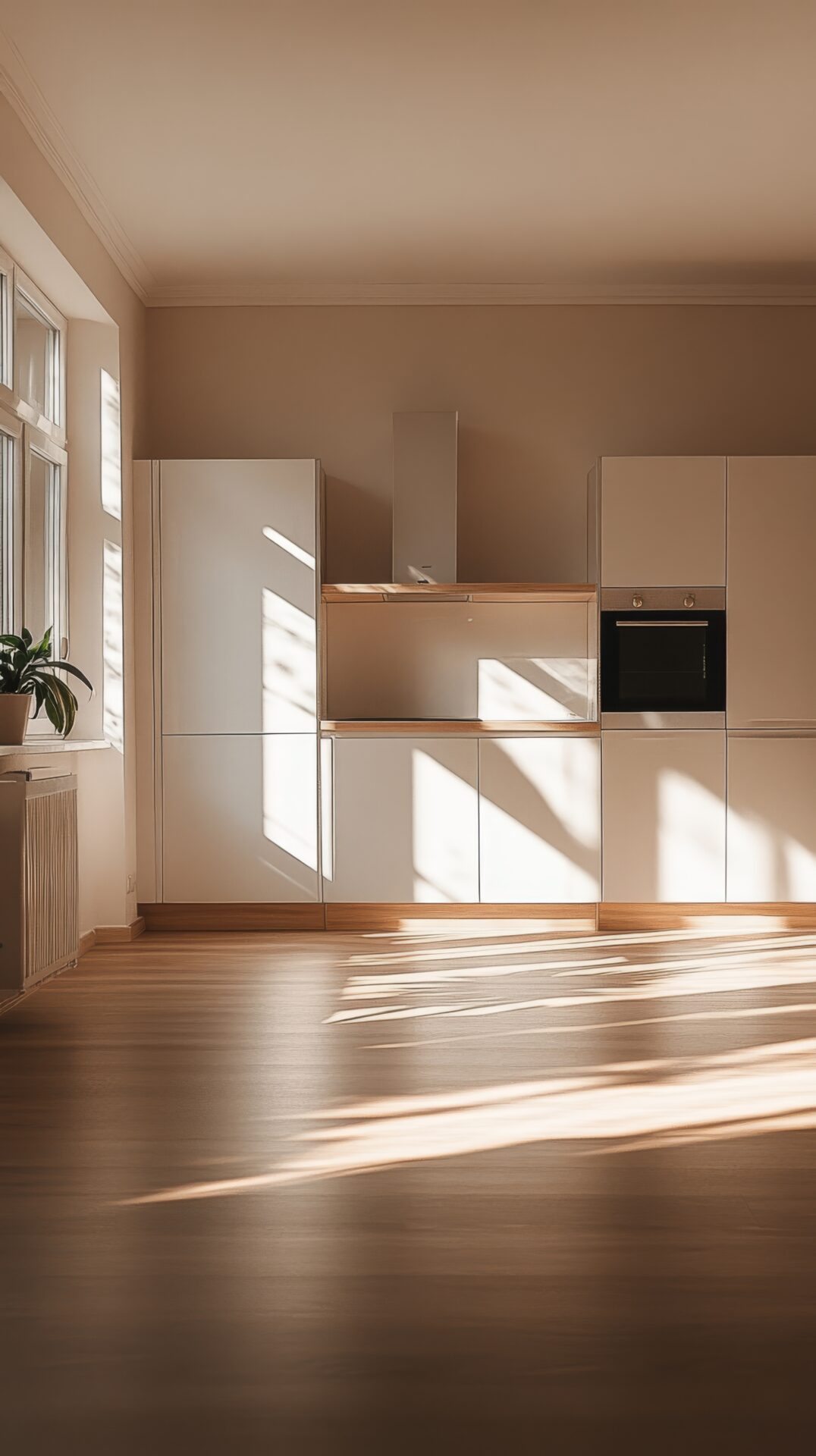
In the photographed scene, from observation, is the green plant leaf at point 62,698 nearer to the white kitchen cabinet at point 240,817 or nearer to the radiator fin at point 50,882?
the radiator fin at point 50,882

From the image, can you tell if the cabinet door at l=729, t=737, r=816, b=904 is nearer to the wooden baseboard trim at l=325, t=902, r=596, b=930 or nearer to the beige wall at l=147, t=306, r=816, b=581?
the wooden baseboard trim at l=325, t=902, r=596, b=930

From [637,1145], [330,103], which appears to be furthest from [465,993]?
[330,103]

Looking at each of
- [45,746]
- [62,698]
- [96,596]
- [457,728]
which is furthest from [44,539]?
[457,728]

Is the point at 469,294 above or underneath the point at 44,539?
above

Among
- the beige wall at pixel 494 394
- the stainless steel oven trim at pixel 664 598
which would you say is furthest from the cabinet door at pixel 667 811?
the beige wall at pixel 494 394

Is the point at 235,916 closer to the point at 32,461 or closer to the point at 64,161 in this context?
the point at 32,461

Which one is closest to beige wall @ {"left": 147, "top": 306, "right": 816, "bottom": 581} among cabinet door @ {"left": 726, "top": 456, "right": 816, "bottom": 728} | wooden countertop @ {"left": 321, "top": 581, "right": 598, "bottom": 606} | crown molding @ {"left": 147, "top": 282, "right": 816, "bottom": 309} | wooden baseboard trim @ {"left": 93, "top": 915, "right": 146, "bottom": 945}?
crown molding @ {"left": 147, "top": 282, "right": 816, "bottom": 309}

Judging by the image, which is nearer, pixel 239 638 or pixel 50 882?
pixel 50 882

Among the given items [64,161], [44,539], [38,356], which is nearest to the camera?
[64,161]

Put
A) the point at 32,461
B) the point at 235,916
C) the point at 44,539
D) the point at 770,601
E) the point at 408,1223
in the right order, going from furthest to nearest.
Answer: the point at 235,916 < the point at 770,601 < the point at 44,539 < the point at 32,461 < the point at 408,1223

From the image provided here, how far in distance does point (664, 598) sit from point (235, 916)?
7.62ft

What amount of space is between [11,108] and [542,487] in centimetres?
285

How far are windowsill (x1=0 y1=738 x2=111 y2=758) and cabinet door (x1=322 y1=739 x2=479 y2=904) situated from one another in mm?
1039

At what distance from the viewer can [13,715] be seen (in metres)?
3.81
